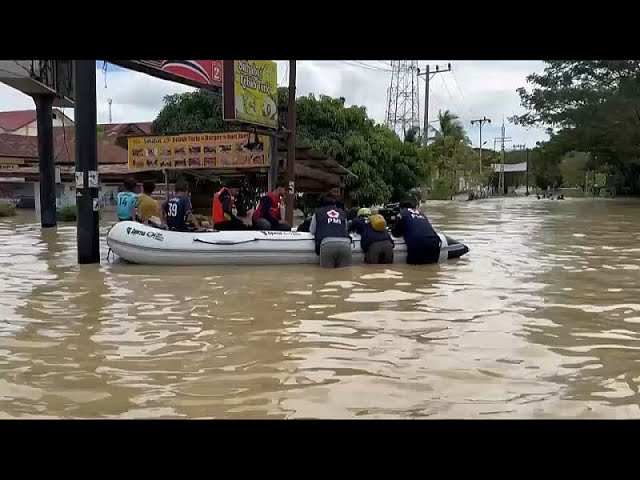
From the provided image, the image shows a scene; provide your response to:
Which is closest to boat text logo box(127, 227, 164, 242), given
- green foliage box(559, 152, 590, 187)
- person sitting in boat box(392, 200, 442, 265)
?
person sitting in boat box(392, 200, 442, 265)

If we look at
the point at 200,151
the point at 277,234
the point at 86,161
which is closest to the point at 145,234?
the point at 86,161

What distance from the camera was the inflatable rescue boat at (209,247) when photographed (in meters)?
10.3

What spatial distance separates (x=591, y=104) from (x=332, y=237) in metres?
27.9

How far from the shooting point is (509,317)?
22.0 feet

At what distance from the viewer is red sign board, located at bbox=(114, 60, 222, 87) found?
1232 cm

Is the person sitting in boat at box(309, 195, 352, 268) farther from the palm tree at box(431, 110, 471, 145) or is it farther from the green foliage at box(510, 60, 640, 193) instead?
the palm tree at box(431, 110, 471, 145)

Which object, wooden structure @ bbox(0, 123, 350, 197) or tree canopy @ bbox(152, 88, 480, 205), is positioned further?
tree canopy @ bbox(152, 88, 480, 205)

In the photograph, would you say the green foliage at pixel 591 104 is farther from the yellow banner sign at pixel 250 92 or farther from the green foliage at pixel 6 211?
the green foliage at pixel 6 211

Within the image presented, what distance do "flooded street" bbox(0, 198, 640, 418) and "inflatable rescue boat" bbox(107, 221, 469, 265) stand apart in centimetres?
26

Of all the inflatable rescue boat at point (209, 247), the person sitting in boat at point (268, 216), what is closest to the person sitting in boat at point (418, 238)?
the inflatable rescue boat at point (209, 247)

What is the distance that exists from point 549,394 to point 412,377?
882 millimetres

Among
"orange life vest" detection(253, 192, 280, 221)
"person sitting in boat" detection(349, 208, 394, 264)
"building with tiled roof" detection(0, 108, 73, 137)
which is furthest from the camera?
"building with tiled roof" detection(0, 108, 73, 137)
